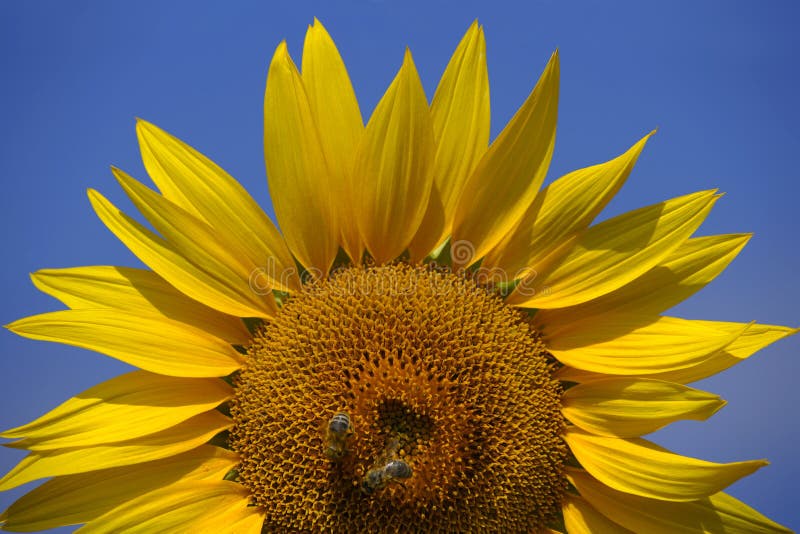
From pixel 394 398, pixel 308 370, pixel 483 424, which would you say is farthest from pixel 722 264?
pixel 308 370

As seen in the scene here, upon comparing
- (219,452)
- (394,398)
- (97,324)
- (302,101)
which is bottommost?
(219,452)

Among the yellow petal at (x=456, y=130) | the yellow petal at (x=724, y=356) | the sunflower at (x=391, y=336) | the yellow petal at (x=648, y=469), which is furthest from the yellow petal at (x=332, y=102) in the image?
the yellow petal at (x=724, y=356)

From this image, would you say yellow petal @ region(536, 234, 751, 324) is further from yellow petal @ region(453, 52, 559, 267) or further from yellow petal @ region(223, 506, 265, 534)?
yellow petal @ region(223, 506, 265, 534)

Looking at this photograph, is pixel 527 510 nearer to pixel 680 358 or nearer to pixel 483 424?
pixel 483 424

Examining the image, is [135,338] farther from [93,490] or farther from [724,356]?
[724,356]

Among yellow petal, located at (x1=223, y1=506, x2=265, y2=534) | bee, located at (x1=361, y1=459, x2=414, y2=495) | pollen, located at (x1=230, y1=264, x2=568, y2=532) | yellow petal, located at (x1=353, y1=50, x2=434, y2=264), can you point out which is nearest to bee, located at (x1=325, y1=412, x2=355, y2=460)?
pollen, located at (x1=230, y1=264, x2=568, y2=532)

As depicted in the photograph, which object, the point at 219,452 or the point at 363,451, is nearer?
the point at 363,451
